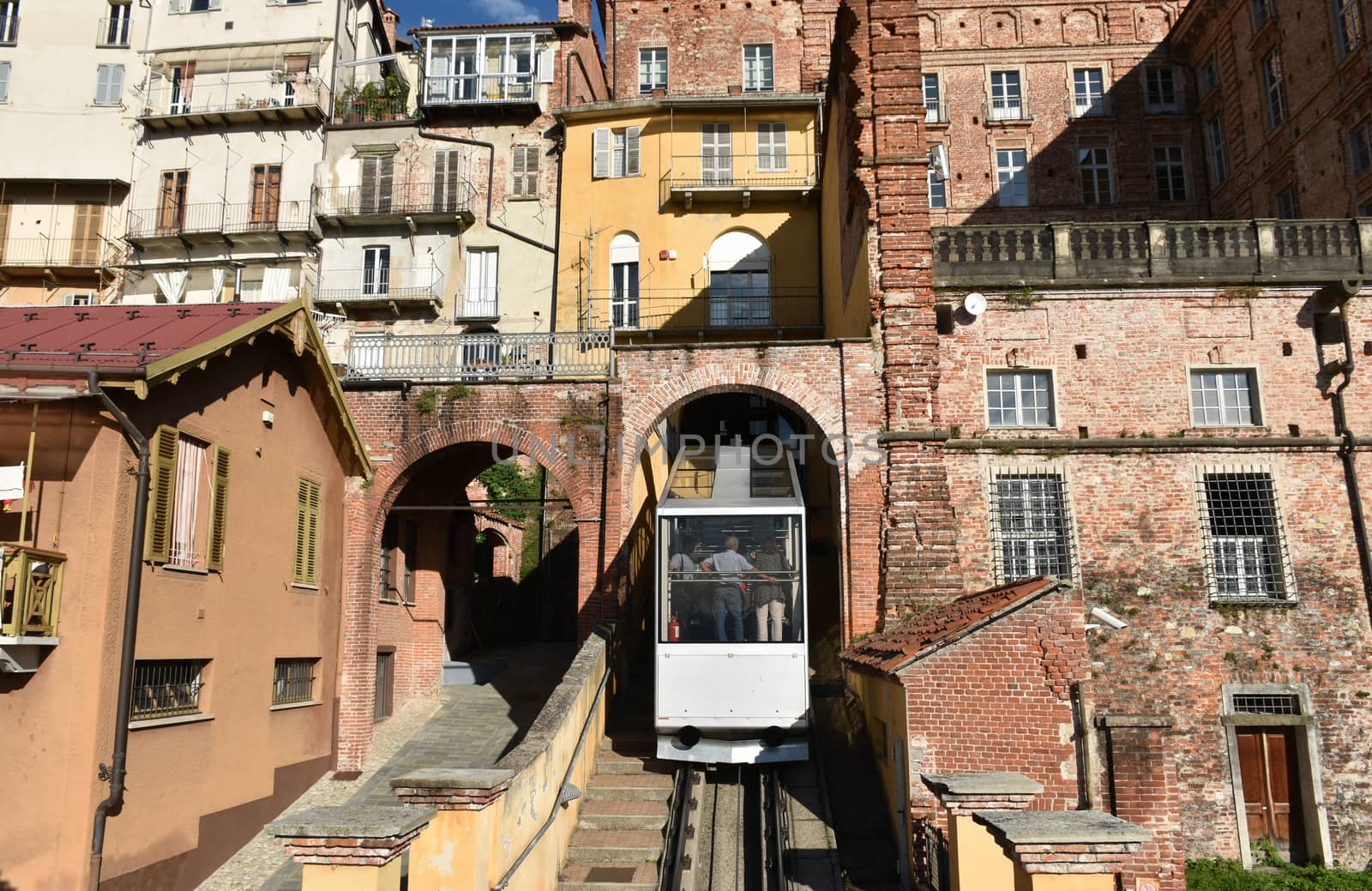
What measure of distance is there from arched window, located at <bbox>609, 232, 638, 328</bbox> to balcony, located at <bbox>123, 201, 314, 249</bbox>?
31.1 ft

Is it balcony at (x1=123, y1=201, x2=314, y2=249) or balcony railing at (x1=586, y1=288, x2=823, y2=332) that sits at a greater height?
balcony at (x1=123, y1=201, x2=314, y2=249)

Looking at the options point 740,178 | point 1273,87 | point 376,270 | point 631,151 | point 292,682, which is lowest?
point 292,682

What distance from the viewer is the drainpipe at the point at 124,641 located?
1041cm

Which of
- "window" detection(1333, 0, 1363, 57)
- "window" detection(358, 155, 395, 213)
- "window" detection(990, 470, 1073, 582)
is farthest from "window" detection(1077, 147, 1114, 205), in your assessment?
"window" detection(358, 155, 395, 213)

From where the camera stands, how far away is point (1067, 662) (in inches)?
449

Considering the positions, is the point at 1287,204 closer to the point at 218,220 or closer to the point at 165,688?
the point at 165,688

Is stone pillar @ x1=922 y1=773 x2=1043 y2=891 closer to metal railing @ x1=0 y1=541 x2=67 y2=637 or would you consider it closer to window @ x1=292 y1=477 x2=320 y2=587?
metal railing @ x1=0 y1=541 x2=67 y2=637

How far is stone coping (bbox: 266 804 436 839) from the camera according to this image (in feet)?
22.2

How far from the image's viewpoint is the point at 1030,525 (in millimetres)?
16562

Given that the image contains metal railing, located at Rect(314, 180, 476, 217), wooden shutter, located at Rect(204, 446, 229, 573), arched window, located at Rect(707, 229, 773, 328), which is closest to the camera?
wooden shutter, located at Rect(204, 446, 229, 573)

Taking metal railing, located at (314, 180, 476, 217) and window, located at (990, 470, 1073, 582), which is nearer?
window, located at (990, 470, 1073, 582)

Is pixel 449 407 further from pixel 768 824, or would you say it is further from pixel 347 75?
pixel 347 75

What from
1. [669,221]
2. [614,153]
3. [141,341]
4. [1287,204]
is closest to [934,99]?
[1287,204]

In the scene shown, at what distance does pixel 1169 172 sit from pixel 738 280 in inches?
615
